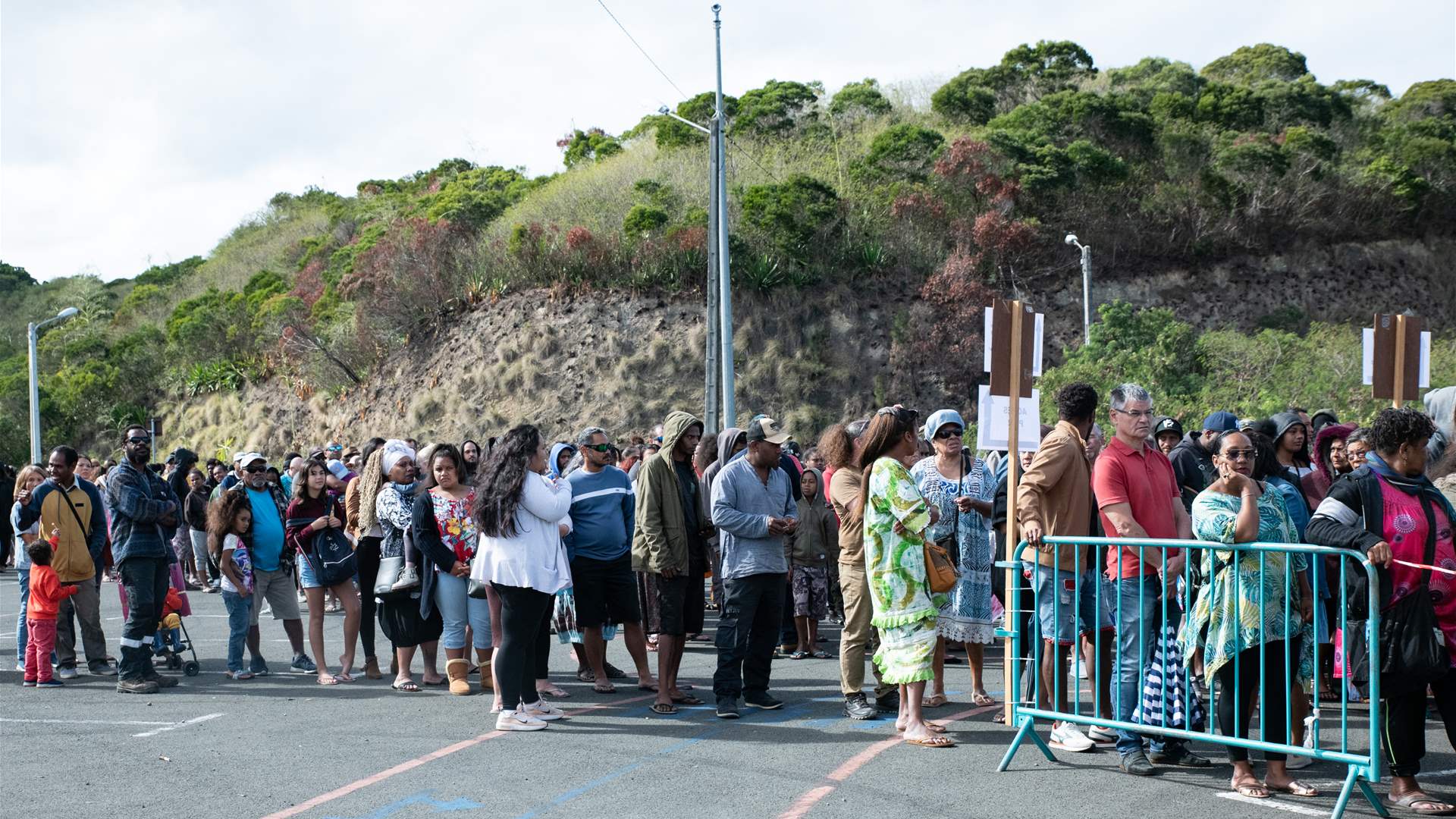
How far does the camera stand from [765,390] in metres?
32.6

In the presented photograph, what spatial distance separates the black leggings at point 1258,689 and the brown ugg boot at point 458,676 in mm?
5564

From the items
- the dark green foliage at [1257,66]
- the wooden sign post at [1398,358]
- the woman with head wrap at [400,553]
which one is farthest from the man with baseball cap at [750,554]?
the dark green foliage at [1257,66]

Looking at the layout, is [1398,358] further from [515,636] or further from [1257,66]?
[1257,66]

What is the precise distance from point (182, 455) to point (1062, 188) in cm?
2565

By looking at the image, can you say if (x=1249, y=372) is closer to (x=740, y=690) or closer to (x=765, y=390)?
(x=765, y=390)

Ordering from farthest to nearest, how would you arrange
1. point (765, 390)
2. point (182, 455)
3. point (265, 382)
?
point (265, 382) → point (765, 390) → point (182, 455)

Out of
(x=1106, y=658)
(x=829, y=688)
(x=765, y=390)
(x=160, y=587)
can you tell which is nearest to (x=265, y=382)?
(x=765, y=390)

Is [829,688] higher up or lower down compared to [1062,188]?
lower down

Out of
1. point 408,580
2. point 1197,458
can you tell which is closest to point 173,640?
point 408,580

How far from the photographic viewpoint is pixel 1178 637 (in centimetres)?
667

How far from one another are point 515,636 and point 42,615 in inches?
189

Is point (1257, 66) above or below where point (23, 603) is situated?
above

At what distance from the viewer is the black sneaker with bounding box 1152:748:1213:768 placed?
6.87 metres

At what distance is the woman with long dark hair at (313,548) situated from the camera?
1052 cm
